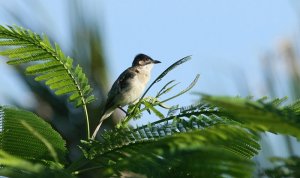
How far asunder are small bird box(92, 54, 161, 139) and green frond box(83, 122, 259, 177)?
3.80 m

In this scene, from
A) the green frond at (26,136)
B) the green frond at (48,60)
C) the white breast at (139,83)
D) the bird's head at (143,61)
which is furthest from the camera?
the bird's head at (143,61)

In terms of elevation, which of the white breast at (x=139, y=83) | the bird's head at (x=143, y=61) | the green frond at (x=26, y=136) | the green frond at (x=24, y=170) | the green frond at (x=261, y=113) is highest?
the green frond at (x=261, y=113)

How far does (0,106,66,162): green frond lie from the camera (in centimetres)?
308

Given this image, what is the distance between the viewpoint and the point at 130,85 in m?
8.28

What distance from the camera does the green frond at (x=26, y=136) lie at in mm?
3076

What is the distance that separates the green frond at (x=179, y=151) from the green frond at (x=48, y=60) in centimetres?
51

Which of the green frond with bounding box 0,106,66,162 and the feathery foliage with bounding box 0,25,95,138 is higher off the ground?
the feathery foliage with bounding box 0,25,95,138

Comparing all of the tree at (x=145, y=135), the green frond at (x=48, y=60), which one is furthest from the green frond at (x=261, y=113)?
the green frond at (x=48, y=60)

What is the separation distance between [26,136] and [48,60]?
42 cm

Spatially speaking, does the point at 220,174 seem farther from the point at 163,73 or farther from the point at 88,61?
the point at 88,61

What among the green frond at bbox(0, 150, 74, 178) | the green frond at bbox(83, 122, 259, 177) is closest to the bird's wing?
the green frond at bbox(83, 122, 259, 177)

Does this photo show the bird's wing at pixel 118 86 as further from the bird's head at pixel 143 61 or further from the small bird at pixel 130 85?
the bird's head at pixel 143 61

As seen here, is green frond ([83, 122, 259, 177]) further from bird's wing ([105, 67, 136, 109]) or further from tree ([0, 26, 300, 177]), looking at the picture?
bird's wing ([105, 67, 136, 109])

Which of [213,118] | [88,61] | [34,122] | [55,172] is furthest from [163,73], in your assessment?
[88,61]
